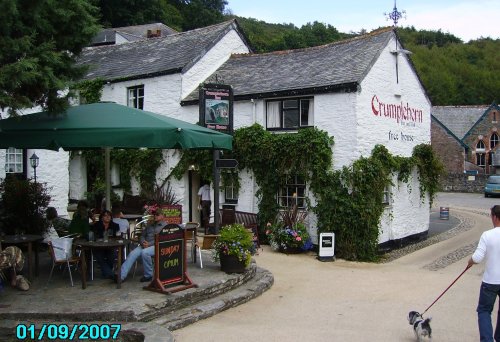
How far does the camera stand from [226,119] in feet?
42.4

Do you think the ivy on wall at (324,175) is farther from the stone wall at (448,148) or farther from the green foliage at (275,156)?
the stone wall at (448,148)

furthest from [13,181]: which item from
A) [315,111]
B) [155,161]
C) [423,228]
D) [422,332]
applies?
[423,228]

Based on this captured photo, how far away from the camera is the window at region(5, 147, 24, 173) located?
1261cm

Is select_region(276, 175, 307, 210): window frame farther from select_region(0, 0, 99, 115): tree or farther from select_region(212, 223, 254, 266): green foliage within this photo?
select_region(0, 0, 99, 115): tree

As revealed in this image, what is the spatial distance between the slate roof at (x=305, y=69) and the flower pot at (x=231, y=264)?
22.5ft

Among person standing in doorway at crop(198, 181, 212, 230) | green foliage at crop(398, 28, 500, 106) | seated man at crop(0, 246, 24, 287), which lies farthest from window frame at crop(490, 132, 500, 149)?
seated man at crop(0, 246, 24, 287)

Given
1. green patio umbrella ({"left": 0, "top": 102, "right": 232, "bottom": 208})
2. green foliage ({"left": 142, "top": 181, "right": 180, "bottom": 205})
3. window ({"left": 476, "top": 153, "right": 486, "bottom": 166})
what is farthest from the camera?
window ({"left": 476, "top": 153, "right": 486, "bottom": 166})

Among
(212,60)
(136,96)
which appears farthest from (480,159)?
(136,96)

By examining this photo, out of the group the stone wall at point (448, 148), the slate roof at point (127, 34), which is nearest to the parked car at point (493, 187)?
the stone wall at point (448, 148)

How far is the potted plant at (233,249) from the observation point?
360 inches

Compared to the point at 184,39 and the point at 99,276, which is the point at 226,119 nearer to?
the point at 99,276

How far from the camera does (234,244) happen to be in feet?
30.2

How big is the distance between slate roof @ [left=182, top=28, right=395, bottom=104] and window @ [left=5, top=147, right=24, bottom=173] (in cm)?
596
